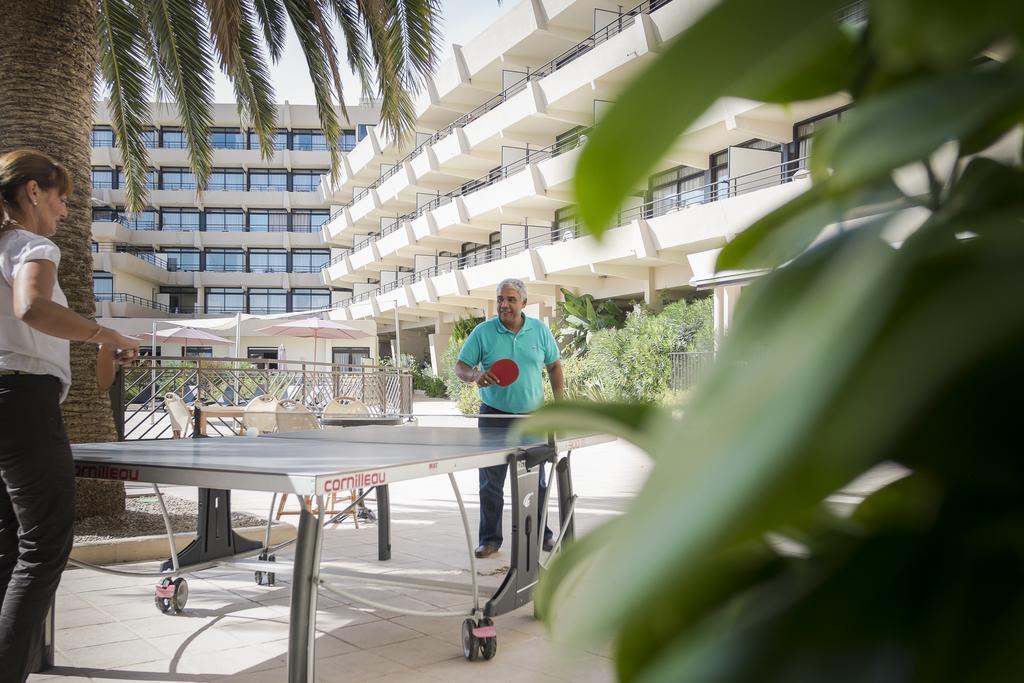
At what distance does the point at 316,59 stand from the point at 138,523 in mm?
4549

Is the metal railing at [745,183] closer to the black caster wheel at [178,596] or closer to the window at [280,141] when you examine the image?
the black caster wheel at [178,596]

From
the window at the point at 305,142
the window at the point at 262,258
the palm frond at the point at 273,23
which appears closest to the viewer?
the palm frond at the point at 273,23

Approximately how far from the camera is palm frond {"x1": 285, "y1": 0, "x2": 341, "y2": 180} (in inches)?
285

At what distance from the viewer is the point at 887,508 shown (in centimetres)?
27

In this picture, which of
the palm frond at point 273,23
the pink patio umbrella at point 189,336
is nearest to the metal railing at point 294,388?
the pink patio umbrella at point 189,336

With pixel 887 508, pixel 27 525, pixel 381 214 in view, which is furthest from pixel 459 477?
pixel 381 214

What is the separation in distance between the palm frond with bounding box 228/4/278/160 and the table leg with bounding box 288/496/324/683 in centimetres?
626

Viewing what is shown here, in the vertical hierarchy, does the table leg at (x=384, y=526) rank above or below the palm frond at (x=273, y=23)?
below

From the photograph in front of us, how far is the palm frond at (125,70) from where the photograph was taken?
24.3 ft

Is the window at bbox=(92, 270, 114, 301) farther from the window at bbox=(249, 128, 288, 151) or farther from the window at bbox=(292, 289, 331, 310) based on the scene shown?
the window at bbox=(249, 128, 288, 151)

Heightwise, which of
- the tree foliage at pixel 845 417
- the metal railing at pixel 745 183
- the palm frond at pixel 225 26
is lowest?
the tree foliage at pixel 845 417

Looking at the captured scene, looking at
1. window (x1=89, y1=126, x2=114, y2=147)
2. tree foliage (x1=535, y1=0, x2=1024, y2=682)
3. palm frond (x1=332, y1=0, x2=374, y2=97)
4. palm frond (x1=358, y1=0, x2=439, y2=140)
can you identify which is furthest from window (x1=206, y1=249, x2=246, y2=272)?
tree foliage (x1=535, y1=0, x2=1024, y2=682)

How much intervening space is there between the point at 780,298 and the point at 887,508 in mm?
93

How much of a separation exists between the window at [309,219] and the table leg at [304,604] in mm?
45232
